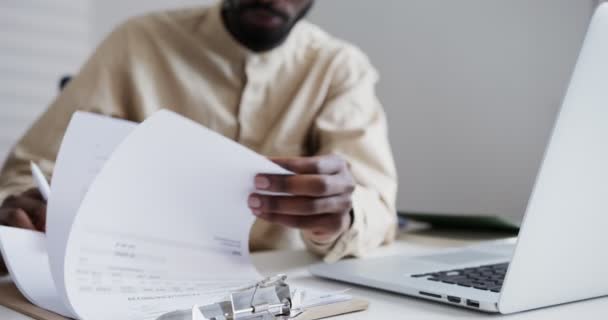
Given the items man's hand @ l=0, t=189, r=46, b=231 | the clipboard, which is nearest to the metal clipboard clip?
the clipboard

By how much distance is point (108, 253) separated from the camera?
1.68 feet

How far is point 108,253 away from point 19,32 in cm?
142

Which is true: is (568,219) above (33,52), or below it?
above

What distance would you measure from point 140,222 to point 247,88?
63 centimetres

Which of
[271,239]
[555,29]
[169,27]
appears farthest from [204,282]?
[555,29]

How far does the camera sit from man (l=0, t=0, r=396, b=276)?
1.04m

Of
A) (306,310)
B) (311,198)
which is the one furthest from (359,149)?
(306,310)

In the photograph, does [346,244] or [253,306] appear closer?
[253,306]

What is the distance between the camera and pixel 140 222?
546 mm

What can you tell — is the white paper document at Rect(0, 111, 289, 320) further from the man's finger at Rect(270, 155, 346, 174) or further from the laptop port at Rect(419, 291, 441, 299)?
the laptop port at Rect(419, 291, 441, 299)

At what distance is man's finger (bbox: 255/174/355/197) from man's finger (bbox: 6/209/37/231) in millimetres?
256

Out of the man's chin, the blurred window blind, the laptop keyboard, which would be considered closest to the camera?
the laptop keyboard

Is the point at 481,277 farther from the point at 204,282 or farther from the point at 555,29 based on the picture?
the point at 555,29

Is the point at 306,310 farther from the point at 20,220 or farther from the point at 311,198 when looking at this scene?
the point at 20,220
